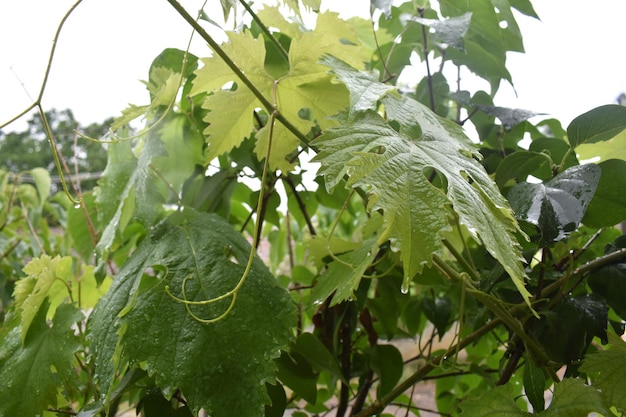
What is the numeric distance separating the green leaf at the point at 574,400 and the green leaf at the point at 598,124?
0.16 meters

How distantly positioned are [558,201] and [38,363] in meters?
0.38

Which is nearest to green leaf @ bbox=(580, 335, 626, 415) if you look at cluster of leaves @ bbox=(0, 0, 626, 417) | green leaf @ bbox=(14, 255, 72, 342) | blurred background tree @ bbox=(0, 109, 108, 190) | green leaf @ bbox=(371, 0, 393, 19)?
cluster of leaves @ bbox=(0, 0, 626, 417)

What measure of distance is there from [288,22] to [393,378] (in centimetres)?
33

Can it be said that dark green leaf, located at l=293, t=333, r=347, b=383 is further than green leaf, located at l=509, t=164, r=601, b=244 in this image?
Yes

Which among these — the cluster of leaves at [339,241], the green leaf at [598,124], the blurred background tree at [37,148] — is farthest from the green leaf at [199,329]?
the blurred background tree at [37,148]

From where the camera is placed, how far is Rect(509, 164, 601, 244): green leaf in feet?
0.97

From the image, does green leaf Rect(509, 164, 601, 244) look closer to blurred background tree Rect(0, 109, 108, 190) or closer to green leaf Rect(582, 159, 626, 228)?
green leaf Rect(582, 159, 626, 228)

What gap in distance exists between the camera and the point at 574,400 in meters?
0.31

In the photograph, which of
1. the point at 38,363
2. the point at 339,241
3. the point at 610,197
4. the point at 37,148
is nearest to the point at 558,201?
the point at 610,197

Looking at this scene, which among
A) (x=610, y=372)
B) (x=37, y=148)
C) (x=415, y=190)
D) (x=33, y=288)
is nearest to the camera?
(x=415, y=190)

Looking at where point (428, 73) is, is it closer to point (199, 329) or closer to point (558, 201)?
point (558, 201)

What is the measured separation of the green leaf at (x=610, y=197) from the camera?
0.35m

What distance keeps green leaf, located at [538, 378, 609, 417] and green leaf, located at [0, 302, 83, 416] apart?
324mm

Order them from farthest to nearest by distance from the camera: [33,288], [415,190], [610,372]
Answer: [33,288] → [610,372] → [415,190]
